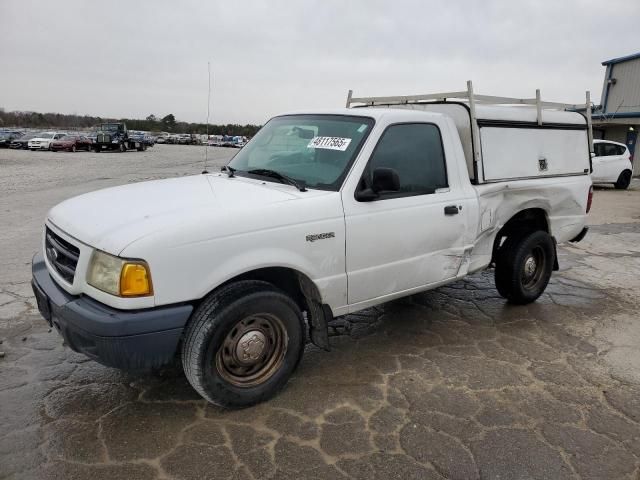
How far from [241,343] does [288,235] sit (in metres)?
0.72

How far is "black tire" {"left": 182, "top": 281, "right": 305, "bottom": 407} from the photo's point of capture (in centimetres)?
291

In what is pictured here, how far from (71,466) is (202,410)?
0.80m

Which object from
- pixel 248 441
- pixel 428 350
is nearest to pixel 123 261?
pixel 248 441

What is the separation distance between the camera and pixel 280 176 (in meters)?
3.65

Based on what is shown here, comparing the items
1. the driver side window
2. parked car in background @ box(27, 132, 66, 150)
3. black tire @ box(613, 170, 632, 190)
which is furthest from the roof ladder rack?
parked car in background @ box(27, 132, 66, 150)

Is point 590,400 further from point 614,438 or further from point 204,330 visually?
point 204,330

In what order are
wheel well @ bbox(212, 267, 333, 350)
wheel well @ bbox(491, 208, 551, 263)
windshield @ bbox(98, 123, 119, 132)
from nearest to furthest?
wheel well @ bbox(212, 267, 333, 350) < wheel well @ bbox(491, 208, 551, 263) < windshield @ bbox(98, 123, 119, 132)

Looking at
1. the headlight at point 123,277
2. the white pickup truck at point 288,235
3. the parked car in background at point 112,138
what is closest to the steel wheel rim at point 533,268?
the white pickup truck at point 288,235

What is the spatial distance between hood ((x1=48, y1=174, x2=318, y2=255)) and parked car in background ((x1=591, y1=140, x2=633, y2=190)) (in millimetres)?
16454

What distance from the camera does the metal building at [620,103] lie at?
867 inches

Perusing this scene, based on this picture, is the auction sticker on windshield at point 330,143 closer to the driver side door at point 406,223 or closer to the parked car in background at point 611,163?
the driver side door at point 406,223

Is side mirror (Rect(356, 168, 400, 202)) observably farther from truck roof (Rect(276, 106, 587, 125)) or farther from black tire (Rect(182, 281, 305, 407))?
black tire (Rect(182, 281, 305, 407))

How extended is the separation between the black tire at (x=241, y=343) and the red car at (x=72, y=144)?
129 ft

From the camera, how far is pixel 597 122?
21656 millimetres
